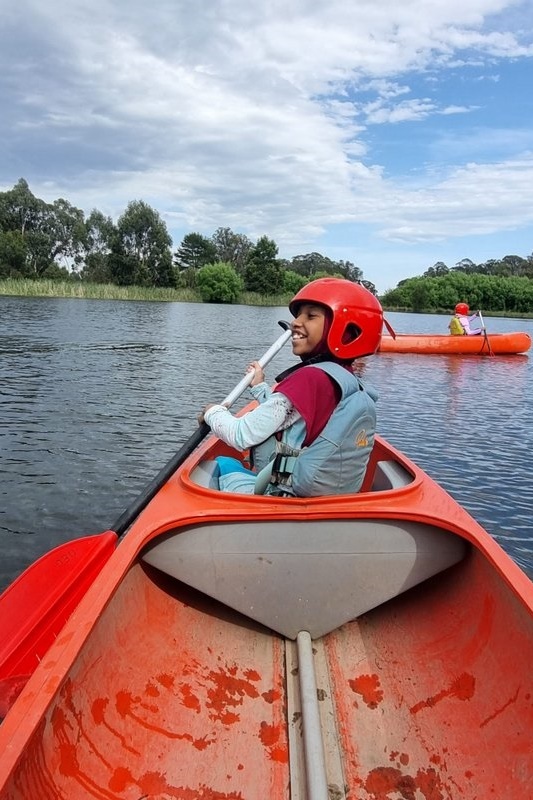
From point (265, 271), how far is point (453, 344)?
199 ft

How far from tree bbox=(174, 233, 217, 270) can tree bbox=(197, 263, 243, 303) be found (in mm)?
33424

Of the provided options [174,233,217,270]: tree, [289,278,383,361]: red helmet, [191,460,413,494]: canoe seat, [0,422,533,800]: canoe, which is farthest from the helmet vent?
[174,233,217,270]: tree

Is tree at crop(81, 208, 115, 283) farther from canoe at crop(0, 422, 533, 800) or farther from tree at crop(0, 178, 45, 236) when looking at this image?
canoe at crop(0, 422, 533, 800)

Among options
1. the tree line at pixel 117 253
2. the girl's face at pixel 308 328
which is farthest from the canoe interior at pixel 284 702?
the tree line at pixel 117 253

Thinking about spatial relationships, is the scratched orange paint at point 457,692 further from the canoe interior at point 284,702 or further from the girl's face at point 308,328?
the girl's face at point 308,328

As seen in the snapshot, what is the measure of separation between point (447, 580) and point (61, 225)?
86836 millimetres

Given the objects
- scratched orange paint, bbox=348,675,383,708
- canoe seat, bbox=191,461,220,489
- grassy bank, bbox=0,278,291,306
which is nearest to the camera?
scratched orange paint, bbox=348,675,383,708

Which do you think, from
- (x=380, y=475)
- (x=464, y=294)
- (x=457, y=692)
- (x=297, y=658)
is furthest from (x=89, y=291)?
(x=464, y=294)

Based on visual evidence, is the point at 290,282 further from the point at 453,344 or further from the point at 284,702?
the point at 284,702

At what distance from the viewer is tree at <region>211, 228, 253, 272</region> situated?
11625cm

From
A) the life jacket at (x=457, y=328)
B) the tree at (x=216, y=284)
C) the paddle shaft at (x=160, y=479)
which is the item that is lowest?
the paddle shaft at (x=160, y=479)

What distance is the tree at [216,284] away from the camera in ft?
241

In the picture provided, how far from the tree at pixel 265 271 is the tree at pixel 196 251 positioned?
27.5 meters

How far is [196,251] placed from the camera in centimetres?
10794
